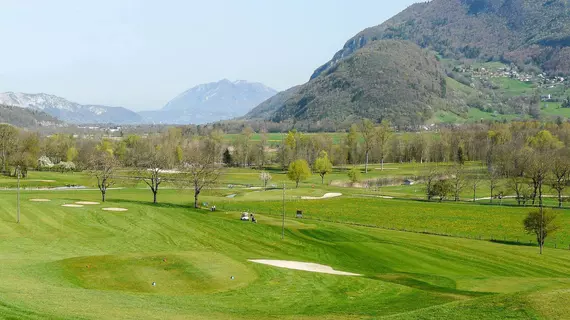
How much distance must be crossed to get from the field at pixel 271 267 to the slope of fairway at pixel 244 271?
11cm

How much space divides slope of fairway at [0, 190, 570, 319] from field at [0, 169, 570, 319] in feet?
0.36

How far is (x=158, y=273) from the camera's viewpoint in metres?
34.5

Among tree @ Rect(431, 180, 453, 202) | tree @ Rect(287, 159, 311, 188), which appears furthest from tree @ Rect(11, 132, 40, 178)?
tree @ Rect(431, 180, 453, 202)

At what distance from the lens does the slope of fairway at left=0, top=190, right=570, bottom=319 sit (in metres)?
24.2

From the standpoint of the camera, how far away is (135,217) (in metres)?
65.1

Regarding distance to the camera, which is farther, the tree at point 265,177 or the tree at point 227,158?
the tree at point 227,158

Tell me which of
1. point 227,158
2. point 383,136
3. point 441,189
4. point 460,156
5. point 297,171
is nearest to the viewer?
point 441,189

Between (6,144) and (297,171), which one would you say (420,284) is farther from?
(6,144)

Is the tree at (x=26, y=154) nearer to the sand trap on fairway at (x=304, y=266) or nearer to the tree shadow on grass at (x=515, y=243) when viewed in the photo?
the sand trap on fairway at (x=304, y=266)

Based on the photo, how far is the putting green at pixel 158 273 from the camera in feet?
104

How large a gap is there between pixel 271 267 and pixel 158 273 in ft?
29.6

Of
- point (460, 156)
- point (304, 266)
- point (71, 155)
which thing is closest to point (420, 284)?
point (304, 266)

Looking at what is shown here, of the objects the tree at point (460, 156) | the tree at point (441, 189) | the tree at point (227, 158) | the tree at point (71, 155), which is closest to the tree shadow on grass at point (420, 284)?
the tree at point (441, 189)

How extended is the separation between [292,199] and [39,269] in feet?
Result: 234
